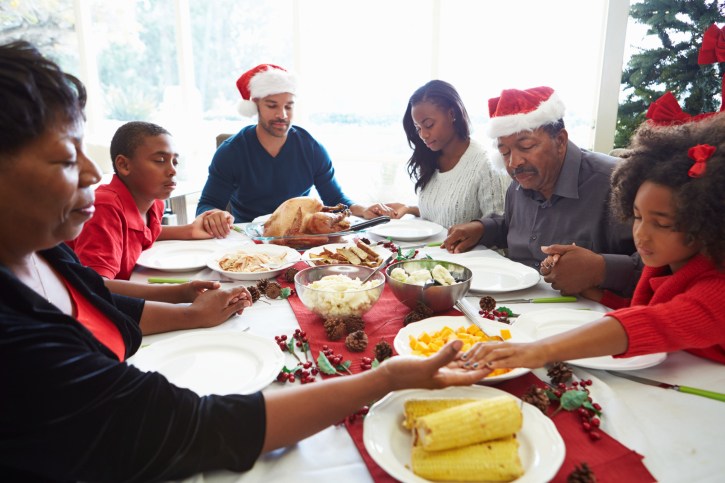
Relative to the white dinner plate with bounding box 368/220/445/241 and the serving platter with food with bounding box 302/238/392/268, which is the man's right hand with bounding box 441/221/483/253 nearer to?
the white dinner plate with bounding box 368/220/445/241

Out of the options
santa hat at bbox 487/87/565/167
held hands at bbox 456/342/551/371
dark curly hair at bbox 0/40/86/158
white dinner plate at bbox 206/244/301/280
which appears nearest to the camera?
dark curly hair at bbox 0/40/86/158

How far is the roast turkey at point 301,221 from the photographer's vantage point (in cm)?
252

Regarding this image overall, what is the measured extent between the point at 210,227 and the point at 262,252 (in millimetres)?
536

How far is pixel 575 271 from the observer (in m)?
1.70

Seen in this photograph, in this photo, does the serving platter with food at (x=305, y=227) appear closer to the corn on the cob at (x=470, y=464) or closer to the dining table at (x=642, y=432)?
the dining table at (x=642, y=432)

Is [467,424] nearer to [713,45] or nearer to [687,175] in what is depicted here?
[687,175]

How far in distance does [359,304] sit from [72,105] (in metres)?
0.92

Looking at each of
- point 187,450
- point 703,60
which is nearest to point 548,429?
point 187,450

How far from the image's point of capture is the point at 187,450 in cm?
83

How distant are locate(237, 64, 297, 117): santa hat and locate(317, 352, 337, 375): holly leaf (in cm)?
275

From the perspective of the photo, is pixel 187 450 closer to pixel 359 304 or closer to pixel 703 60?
pixel 359 304

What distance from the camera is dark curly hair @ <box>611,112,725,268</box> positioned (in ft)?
3.89

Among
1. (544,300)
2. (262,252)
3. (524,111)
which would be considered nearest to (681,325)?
(544,300)

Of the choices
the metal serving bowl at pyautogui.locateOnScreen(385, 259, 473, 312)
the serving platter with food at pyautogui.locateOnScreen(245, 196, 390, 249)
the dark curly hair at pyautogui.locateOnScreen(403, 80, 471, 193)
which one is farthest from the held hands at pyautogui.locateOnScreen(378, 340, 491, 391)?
the dark curly hair at pyautogui.locateOnScreen(403, 80, 471, 193)
